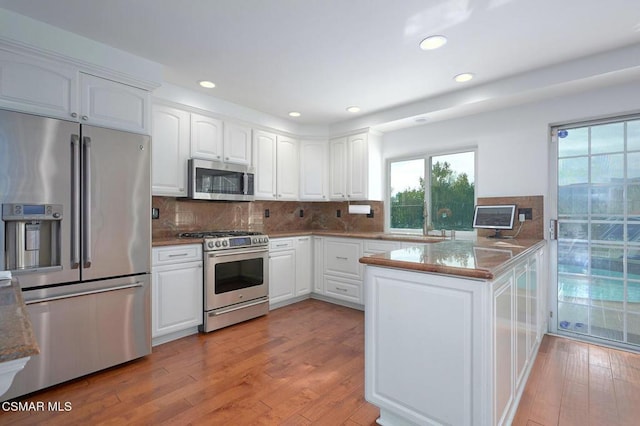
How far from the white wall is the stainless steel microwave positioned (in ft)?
7.70

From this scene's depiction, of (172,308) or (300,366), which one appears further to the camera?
(172,308)

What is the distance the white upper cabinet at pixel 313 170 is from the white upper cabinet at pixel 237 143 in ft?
2.94

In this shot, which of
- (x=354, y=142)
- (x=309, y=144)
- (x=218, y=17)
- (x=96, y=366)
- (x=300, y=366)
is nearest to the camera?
(x=218, y=17)

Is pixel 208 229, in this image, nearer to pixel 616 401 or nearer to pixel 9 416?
pixel 9 416

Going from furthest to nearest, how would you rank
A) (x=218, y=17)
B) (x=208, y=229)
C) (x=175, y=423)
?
(x=208, y=229) < (x=218, y=17) < (x=175, y=423)

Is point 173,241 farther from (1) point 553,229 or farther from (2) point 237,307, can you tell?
(1) point 553,229

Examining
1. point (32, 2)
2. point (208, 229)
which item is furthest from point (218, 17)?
point (208, 229)

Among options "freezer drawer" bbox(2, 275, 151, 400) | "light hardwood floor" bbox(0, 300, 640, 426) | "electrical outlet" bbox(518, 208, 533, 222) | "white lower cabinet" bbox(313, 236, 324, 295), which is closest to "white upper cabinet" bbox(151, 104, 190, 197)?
"freezer drawer" bbox(2, 275, 151, 400)

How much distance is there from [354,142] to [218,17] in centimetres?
252

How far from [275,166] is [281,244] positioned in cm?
105

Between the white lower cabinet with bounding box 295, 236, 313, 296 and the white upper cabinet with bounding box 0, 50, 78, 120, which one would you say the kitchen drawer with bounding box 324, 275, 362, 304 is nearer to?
the white lower cabinet with bounding box 295, 236, 313, 296

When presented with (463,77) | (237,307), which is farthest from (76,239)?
(463,77)

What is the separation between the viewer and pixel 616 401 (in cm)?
199

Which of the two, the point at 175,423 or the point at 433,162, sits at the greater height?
the point at 433,162
